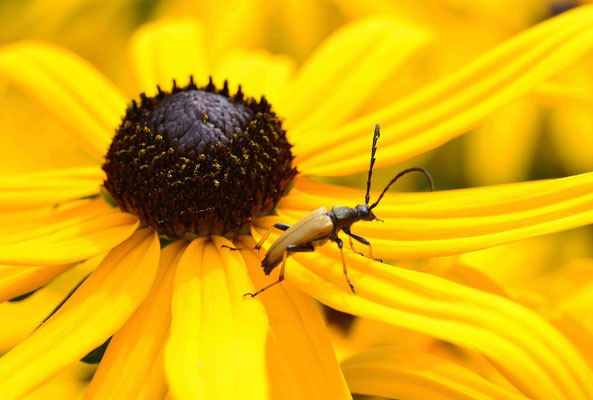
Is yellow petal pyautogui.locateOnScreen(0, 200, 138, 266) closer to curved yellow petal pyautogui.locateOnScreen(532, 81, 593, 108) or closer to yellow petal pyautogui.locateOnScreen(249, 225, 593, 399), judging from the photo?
yellow petal pyautogui.locateOnScreen(249, 225, 593, 399)

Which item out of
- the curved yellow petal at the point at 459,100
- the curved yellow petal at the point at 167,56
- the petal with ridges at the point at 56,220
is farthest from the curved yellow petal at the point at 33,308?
the curved yellow petal at the point at 459,100

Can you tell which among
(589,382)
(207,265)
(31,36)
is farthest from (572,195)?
(31,36)

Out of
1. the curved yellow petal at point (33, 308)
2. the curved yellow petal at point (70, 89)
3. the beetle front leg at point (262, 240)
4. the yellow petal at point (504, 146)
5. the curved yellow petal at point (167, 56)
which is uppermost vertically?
the yellow petal at point (504, 146)

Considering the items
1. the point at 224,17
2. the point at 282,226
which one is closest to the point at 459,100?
the point at 282,226

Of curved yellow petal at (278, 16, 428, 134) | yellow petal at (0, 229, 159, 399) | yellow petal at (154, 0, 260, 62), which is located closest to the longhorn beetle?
yellow petal at (0, 229, 159, 399)

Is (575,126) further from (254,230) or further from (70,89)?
(70,89)

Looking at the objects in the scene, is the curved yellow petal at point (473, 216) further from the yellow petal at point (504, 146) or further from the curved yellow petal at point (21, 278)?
the yellow petal at point (504, 146)

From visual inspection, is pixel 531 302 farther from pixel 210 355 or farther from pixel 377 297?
pixel 210 355

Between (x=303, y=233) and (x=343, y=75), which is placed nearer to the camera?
(x=303, y=233)
